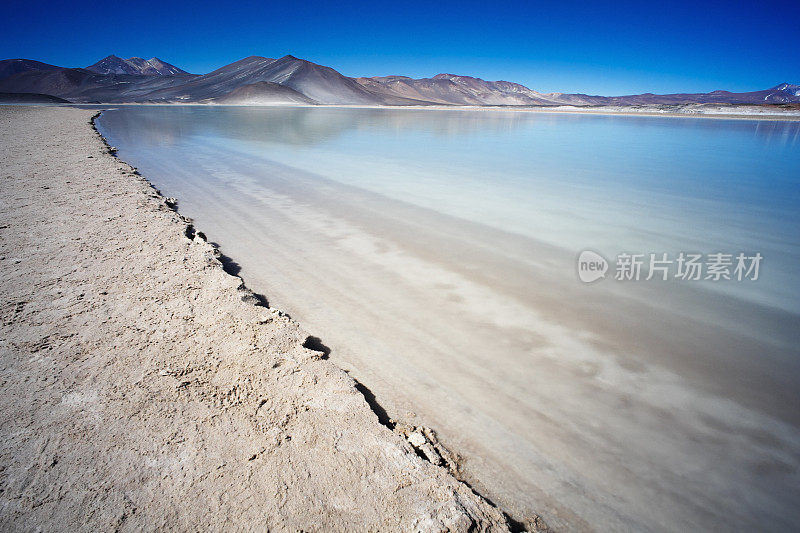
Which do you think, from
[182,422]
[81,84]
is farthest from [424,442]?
[81,84]

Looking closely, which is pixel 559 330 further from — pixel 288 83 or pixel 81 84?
pixel 81 84

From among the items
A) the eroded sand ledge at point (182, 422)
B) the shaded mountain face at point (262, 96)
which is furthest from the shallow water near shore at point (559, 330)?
the shaded mountain face at point (262, 96)

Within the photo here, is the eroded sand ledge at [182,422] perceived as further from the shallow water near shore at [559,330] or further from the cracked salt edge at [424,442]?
the shallow water near shore at [559,330]

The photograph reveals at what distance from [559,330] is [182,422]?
271cm

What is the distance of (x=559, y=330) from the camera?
10.3 ft

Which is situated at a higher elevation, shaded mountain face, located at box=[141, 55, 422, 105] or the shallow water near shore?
shaded mountain face, located at box=[141, 55, 422, 105]

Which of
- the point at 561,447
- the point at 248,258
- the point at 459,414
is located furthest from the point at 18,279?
the point at 561,447

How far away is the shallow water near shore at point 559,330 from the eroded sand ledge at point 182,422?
0.38 m

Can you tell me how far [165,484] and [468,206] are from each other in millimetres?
5707

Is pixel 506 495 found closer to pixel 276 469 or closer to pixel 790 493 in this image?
pixel 276 469

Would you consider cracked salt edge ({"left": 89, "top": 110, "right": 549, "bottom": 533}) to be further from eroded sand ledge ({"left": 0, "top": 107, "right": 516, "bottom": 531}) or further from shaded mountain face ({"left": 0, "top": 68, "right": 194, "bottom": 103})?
shaded mountain face ({"left": 0, "top": 68, "right": 194, "bottom": 103})

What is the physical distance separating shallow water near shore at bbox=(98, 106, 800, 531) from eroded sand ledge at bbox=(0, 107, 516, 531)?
38 centimetres

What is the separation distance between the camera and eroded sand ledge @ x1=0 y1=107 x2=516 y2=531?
157cm

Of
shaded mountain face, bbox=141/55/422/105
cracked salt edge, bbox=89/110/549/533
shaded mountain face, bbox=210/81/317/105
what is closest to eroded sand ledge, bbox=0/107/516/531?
cracked salt edge, bbox=89/110/549/533
